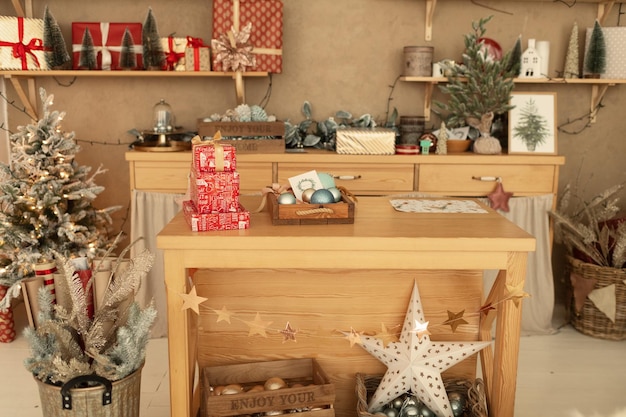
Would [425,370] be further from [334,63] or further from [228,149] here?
[334,63]

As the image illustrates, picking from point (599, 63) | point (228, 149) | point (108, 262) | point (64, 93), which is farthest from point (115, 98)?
point (599, 63)

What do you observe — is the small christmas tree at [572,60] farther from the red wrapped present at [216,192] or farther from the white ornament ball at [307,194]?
the red wrapped present at [216,192]

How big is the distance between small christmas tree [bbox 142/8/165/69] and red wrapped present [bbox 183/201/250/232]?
5.82 feet

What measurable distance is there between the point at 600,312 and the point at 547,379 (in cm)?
64

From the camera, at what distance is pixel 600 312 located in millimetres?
3176

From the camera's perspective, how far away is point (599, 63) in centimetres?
331

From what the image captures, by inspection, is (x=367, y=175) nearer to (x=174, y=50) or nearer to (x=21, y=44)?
(x=174, y=50)

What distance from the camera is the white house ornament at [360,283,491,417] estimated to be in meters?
1.89

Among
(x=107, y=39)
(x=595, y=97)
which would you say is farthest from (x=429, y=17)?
(x=107, y=39)

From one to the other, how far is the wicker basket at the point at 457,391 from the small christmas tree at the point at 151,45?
2099mm

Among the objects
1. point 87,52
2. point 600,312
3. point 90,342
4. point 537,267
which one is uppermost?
point 87,52

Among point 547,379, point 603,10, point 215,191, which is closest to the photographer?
point 215,191

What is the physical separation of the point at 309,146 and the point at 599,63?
162 centimetres

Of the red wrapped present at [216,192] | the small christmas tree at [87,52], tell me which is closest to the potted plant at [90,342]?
the red wrapped present at [216,192]
